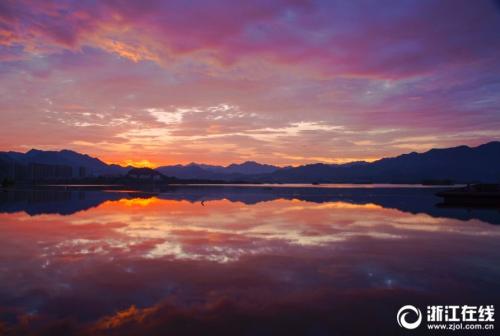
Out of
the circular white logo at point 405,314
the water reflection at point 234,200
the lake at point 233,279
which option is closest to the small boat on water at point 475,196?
the water reflection at point 234,200

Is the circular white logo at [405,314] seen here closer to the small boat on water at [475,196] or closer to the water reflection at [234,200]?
the water reflection at [234,200]

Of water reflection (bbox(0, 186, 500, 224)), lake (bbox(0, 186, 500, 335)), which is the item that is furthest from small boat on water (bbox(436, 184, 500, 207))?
lake (bbox(0, 186, 500, 335))

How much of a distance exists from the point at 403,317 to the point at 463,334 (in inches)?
56.9

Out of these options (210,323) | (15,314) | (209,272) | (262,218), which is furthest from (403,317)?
(262,218)

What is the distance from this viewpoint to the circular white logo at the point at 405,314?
9.56 metres

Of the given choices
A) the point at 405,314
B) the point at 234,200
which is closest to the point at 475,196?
the point at 234,200

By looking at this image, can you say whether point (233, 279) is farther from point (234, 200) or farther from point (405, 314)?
point (234, 200)

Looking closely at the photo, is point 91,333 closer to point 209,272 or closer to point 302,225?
point 209,272

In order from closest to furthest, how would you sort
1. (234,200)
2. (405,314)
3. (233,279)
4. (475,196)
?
1. (405,314)
2. (233,279)
3. (234,200)
4. (475,196)

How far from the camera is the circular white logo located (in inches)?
376

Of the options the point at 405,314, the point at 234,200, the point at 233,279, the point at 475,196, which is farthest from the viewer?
the point at 475,196

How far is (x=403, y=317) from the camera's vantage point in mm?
9984

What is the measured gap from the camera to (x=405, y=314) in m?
10.1

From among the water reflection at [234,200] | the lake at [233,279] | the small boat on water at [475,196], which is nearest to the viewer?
the lake at [233,279]
